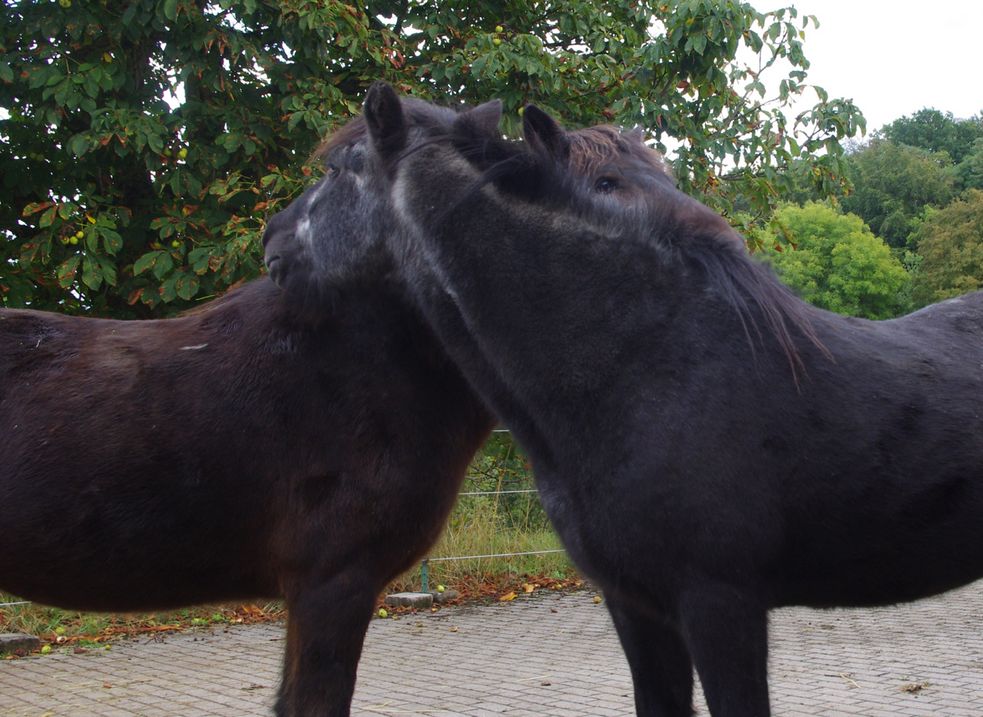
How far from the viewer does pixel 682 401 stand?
8.80 ft

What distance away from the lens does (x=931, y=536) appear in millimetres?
2855

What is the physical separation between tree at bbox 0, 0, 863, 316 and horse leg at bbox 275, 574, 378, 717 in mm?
3974

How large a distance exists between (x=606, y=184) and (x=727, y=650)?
1.48 meters

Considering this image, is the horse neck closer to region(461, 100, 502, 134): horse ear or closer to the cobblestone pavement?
region(461, 100, 502, 134): horse ear

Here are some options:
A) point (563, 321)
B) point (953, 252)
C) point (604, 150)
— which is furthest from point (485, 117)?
point (953, 252)

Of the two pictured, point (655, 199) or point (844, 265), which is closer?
point (655, 199)

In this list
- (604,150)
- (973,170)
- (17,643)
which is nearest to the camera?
(604,150)

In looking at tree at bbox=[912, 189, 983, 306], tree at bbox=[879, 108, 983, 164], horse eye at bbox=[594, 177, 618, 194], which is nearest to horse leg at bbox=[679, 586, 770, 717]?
horse eye at bbox=[594, 177, 618, 194]

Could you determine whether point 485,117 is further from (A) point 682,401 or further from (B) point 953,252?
(B) point 953,252

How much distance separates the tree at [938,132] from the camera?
71250 mm

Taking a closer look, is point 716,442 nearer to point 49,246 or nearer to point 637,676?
point 637,676

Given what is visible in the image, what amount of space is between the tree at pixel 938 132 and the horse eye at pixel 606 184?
75.0 m

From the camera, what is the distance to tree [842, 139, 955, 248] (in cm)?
5984

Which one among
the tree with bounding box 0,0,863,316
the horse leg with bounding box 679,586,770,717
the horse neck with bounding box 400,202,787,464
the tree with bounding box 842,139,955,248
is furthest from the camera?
the tree with bounding box 842,139,955,248
